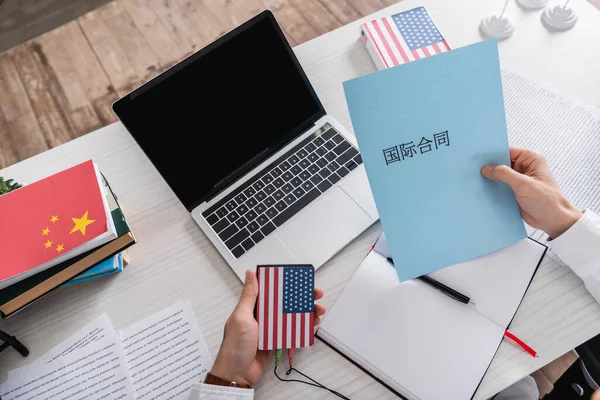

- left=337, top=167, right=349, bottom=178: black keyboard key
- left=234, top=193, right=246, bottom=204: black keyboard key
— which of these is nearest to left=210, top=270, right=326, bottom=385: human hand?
left=234, top=193, right=246, bottom=204: black keyboard key

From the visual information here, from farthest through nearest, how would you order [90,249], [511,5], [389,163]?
[511,5] < [90,249] < [389,163]

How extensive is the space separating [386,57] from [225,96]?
0.42m

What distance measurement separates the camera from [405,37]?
1.07 meters

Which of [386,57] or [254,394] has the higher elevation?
[386,57]

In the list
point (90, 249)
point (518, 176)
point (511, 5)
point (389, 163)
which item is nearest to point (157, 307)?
point (90, 249)

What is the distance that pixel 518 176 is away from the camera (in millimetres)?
770

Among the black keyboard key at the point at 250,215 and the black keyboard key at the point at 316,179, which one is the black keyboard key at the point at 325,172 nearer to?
the black keyboard key at the point at 316,179

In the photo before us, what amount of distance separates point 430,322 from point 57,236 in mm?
709

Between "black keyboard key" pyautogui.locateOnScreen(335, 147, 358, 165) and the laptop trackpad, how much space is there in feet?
0.25

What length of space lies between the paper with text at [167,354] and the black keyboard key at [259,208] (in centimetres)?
24

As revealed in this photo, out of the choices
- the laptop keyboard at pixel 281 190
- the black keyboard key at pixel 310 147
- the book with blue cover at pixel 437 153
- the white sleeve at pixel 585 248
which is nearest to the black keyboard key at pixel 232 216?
the laptop keyboard at pixel 281 190

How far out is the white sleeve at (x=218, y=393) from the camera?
77 centimetres

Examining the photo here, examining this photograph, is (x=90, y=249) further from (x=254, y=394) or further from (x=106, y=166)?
(x=254, y=394)

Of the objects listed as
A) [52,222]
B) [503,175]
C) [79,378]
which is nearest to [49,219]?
[52,222]
